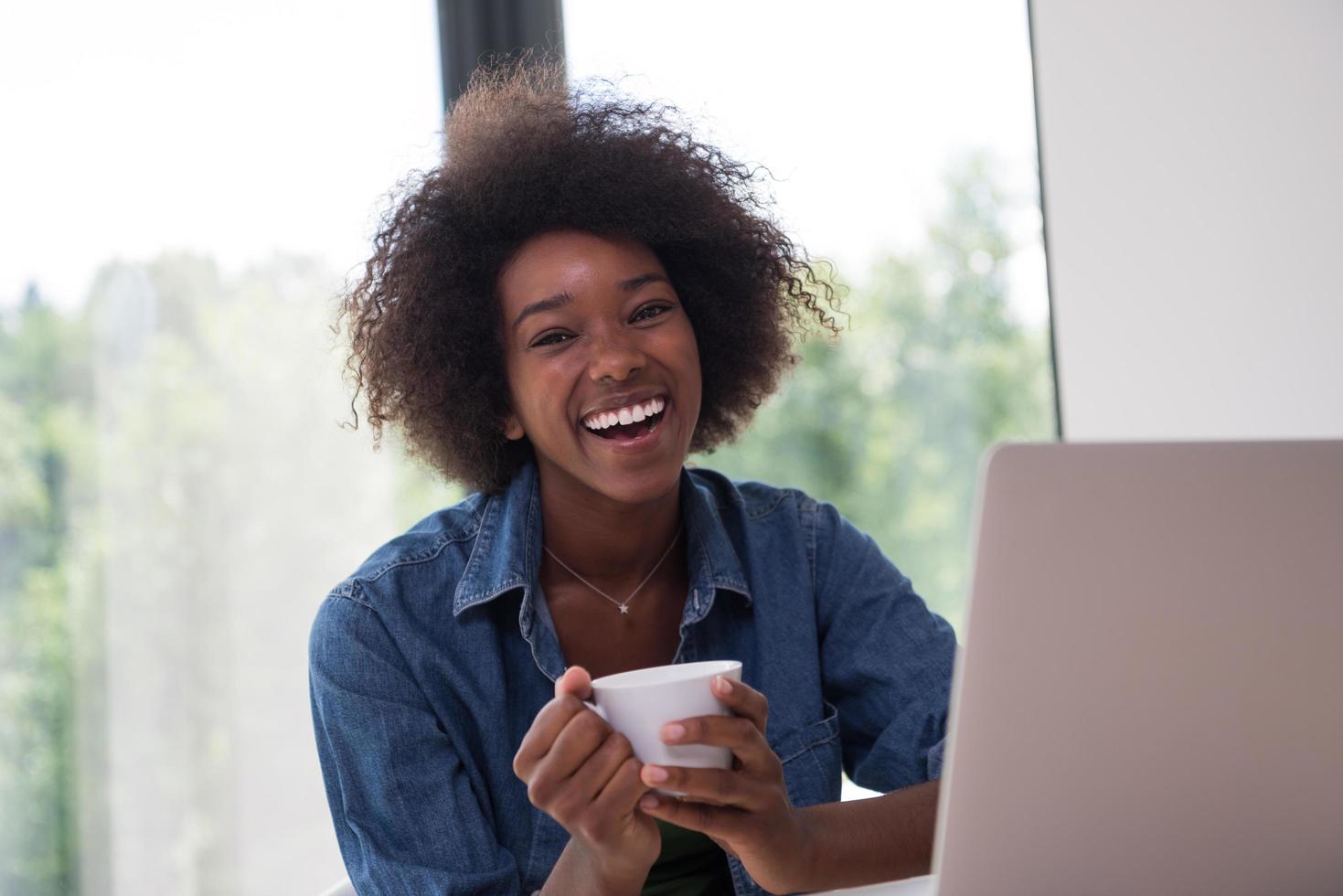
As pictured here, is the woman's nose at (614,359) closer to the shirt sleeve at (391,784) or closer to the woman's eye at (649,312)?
the woman's eye at (649,312)

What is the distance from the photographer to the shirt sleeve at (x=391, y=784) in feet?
4.30

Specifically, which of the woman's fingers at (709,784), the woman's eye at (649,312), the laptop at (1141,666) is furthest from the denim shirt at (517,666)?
the laptop at (1141,666)

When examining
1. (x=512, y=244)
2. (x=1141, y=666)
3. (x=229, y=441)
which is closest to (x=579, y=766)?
(x=1141, y=666)

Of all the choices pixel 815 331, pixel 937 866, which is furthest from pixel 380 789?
pixel 815 331

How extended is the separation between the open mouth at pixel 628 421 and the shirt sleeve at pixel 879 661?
0.33 meters

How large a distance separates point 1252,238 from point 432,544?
4.76ft

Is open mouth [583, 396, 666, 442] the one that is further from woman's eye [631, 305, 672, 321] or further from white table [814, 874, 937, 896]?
white table [814, 874, 937, 896]

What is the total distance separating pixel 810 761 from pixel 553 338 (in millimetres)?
623

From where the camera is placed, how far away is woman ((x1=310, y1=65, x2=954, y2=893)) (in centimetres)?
136

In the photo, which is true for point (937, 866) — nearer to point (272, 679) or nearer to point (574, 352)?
point (574, 352)

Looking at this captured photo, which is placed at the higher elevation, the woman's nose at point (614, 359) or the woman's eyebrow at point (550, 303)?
the woman's eyebrow at point (550, 303)

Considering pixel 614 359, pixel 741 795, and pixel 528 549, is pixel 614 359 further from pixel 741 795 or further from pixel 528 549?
pixel 741 795

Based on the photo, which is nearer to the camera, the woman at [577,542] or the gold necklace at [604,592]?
the woman at [577,542]

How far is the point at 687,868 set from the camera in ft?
4.77
